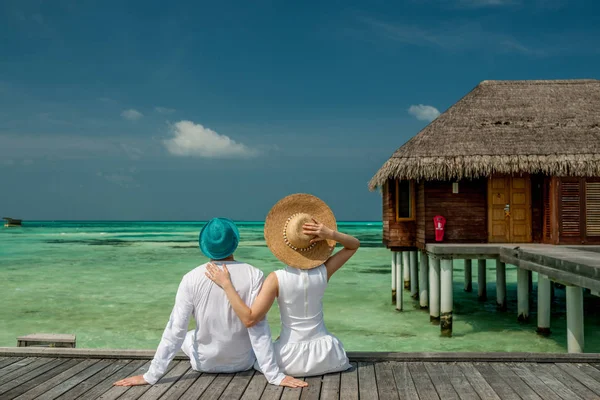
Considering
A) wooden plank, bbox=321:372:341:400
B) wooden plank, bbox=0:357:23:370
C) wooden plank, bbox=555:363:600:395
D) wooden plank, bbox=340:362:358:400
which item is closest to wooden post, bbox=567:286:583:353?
wooden plank, bbox=555:363:600:395

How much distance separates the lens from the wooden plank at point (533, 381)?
403 cm

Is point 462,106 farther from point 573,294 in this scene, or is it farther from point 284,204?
point 284,204

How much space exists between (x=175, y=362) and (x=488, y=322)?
10.3 m

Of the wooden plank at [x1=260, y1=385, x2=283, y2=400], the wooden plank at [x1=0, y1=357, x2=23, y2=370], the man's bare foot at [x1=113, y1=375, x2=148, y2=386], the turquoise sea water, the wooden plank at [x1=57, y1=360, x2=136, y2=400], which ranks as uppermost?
the man's bare foot at [x1=113, y1=375, x2=148, y2=386]

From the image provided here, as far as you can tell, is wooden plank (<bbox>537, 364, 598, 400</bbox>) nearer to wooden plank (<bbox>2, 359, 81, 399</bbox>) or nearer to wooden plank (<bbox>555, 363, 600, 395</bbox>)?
wooden plank (<bbox>555, 363, 600, 395</bbox>)

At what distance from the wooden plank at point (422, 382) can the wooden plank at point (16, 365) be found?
Answer: 340 cm

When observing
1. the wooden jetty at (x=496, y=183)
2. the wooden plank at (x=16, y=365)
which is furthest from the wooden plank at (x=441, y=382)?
the wooden jetty at (x=496, y=183)

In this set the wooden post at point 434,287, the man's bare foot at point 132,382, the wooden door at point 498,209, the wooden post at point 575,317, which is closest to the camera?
the man's bare foot at point 132,382

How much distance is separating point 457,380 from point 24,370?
11.9 feet

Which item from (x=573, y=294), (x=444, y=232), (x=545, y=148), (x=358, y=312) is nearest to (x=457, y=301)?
(x=358, y=312)

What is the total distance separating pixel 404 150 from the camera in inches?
512

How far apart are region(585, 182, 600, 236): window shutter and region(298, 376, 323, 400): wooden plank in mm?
10532

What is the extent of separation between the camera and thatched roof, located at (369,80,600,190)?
12383 millimetres

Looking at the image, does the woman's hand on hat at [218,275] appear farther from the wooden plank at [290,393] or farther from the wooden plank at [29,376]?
the wooden plank at [29,376]
